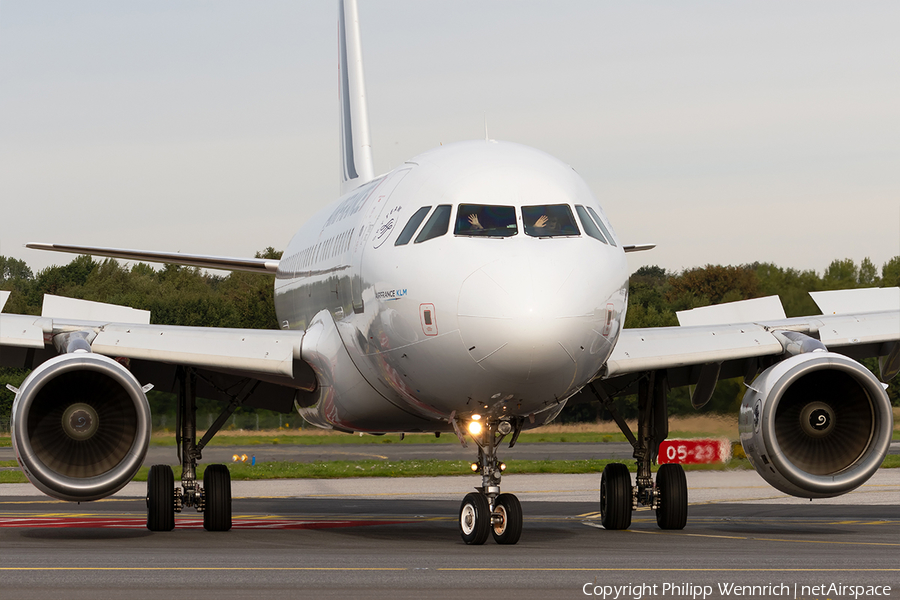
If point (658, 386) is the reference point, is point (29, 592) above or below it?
below

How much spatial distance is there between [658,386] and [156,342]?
732 centimetres

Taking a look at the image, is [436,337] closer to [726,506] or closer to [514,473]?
[726,506]

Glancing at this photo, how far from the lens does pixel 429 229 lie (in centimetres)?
1359

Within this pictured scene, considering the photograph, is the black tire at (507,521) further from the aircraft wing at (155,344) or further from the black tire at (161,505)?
the black tire at (161,505)

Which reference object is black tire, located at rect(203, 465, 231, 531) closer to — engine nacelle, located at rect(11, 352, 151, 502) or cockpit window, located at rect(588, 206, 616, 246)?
engine nacelle, located at rect(11, 352, 151, 502)

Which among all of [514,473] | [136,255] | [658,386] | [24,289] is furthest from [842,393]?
[24,289]

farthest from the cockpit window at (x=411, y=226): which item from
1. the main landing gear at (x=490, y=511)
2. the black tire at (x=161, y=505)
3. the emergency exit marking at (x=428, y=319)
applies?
the black tire at (x=161, y=505)

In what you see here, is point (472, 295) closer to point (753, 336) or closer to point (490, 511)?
point (490, 511)

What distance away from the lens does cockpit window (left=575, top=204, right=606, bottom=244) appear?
13.6 meters

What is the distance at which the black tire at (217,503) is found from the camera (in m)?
Result: 17.9

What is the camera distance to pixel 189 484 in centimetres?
1825

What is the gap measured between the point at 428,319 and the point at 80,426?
4692 mm

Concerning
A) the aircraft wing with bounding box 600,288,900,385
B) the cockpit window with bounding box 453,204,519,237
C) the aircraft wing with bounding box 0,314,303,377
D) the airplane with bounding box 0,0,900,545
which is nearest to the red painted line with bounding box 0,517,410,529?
the airplane with bounding box 0,0,900,545

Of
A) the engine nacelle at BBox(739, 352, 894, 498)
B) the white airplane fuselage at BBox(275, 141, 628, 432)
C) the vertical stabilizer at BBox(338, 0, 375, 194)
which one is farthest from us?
the vertical stabilizer at BBox(338, 0, 375, 194)
